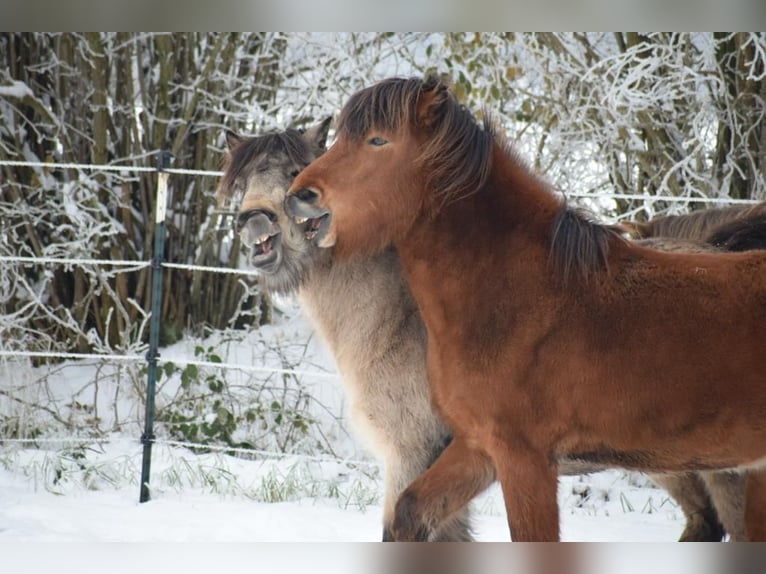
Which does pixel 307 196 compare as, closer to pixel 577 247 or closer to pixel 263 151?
pixel 263 151

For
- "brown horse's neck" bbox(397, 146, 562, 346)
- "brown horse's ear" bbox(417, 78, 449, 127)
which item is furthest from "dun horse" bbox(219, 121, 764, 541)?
"brown horse's ear" bbox(417, 78, 449, 127)

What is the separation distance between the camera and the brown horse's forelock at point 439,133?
222 centimetres

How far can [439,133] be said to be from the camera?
2225 mm

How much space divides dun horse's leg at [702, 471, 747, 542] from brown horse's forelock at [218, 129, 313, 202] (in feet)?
5.29

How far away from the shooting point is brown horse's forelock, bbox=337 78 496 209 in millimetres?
2219

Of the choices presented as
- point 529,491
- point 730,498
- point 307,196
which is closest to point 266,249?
point 307,196

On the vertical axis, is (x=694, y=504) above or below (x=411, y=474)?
below

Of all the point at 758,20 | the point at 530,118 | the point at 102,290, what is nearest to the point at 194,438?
the point at 102,290

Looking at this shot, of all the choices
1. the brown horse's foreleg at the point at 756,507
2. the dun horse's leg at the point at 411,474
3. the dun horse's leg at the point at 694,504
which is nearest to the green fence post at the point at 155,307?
the dun horse's leg at the point at 411,474

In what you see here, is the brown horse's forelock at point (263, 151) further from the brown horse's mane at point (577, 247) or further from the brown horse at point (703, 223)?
the brown horse at point (703, 223)

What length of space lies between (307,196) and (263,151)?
55cm

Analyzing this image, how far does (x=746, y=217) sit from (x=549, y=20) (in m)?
1.60

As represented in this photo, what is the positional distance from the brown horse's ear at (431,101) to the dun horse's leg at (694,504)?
147 centimetres

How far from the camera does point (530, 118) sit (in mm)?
5137
